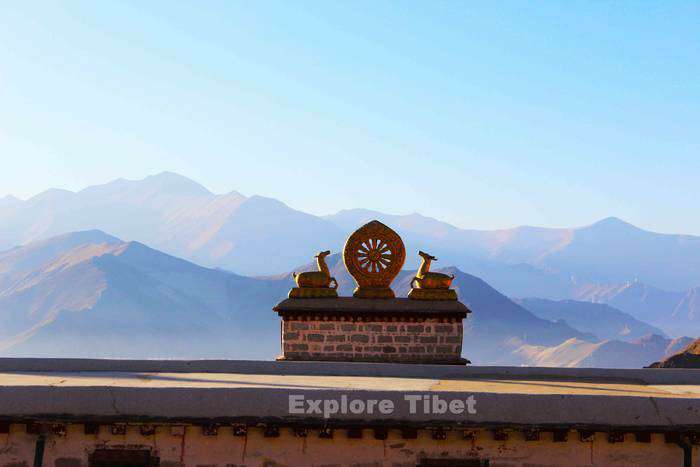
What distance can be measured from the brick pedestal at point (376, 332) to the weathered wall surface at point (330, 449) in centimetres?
893

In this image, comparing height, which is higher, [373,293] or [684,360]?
[684,360]

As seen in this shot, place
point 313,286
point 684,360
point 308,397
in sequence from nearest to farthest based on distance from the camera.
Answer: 1. point 308,397
2. point 313,286
3. point 684,360

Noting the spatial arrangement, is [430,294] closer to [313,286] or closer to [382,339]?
[382,339]

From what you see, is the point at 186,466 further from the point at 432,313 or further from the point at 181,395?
the point at 432,313

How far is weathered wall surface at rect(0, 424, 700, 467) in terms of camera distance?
489 inches

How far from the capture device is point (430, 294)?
22172mm

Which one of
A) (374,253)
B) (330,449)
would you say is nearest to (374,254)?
(374,253)

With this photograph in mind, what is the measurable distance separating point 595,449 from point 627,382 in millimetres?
4070

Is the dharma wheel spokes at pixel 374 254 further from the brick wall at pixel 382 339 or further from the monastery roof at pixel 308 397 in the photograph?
the monastery roof at pixel 308 397

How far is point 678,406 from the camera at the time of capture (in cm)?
1219

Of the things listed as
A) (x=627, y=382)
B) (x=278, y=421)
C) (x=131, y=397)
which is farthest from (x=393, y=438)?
(x=627, y=382)

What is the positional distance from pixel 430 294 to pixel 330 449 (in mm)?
10093

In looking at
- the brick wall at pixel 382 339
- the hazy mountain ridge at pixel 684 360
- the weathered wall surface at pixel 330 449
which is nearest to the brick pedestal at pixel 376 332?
the brick wall at pixel 382 339

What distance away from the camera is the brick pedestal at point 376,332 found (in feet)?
70.7
